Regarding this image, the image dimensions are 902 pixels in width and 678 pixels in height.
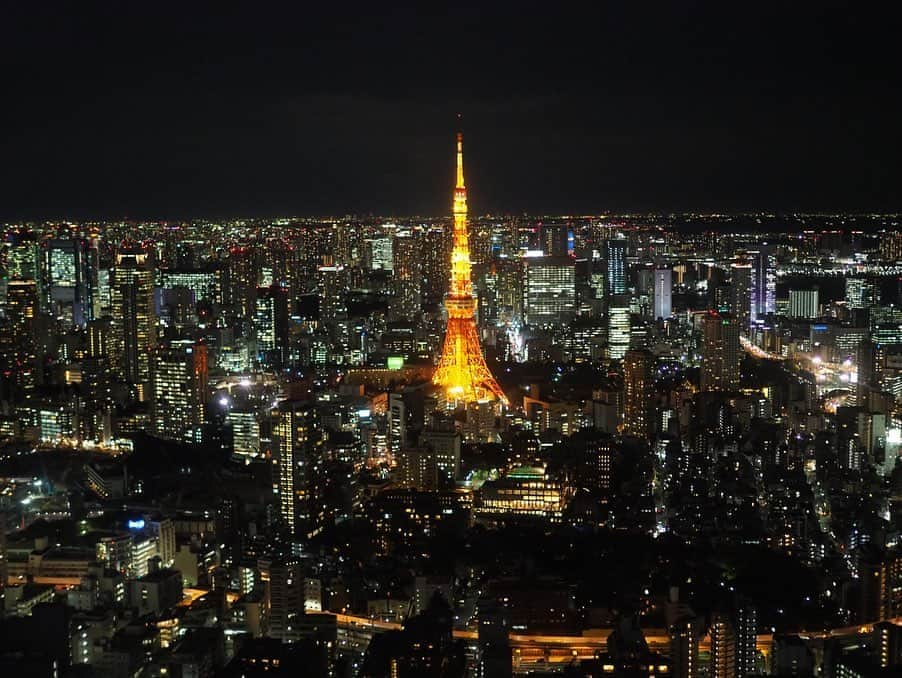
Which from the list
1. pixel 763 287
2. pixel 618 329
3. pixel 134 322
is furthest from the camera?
pixel 763 287

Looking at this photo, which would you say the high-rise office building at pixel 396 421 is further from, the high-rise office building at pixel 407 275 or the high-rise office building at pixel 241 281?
the high-rise office building at pixel 407 275

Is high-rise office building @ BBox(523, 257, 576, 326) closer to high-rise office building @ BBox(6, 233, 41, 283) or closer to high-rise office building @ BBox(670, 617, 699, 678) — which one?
high-rise office building @ BBox(6, 233, 41, 283)

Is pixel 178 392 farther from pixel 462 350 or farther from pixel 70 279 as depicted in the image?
pixel 70 279

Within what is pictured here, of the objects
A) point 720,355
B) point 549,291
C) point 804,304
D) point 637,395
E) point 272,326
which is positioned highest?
point 549,291

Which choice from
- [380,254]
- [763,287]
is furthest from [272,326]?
[763,287]

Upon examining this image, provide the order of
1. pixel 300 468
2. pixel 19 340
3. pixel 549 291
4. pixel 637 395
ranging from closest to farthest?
1. pixel 300 468
2. pixel 637 395
3. pixel 19 340
4. pixel 549 291

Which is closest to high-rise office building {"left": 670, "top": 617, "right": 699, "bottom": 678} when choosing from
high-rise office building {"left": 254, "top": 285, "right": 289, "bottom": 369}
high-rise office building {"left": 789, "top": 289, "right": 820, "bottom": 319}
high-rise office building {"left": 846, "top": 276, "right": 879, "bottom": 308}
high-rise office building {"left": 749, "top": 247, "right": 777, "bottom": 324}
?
high-rise office building {"left": 254, "top": 285, "right": 289, "bottom": 369}

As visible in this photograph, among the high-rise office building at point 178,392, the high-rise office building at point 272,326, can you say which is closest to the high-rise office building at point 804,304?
the high-rise office building at point 272,326

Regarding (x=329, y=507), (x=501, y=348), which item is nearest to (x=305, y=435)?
(x=329, y=507)
